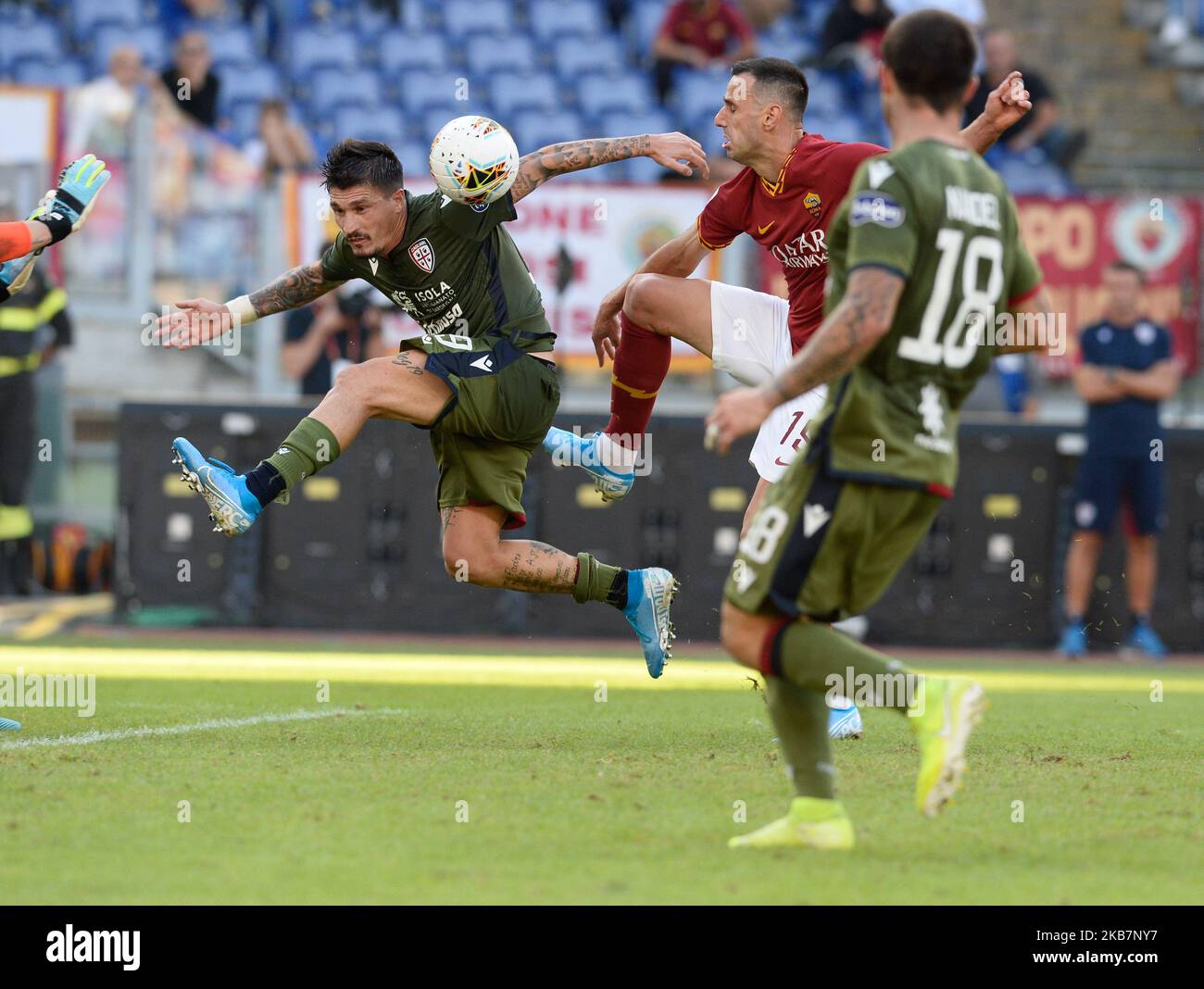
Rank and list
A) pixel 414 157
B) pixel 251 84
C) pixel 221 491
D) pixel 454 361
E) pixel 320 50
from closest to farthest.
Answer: pixel 221 491, pixel 454 361, pixel 414 157, pixel 251 84, pixel 320 50

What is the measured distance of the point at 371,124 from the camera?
18.2 m

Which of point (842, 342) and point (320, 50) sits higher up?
point (320, 50)

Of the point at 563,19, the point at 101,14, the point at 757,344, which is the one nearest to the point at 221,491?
the point at 757,344

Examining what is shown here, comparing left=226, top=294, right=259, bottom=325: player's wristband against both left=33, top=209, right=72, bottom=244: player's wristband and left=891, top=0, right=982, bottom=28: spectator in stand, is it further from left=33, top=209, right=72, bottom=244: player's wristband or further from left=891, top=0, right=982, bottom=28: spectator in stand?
left=891, top=0, right=982, bottom=28: spectator in stand

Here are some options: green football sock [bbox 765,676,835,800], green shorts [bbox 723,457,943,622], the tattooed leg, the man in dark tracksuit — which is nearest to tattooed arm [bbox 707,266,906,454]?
green shorts [bbox 723,457,943,622]

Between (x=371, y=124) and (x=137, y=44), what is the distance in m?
2.63

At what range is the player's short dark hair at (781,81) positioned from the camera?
7.62 meters

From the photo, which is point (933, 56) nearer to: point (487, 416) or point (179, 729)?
point (487, 416)

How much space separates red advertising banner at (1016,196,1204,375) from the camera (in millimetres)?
16359

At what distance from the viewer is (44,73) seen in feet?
60.5

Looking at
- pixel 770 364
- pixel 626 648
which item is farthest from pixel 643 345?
pixel 626 648

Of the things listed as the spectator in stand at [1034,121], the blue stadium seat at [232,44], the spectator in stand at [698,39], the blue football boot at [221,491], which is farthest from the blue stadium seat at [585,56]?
the blue football boot at [221,491]

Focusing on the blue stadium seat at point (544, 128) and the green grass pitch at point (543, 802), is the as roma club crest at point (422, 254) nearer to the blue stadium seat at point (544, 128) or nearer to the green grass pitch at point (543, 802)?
the green grass pitch at point (543, 802)

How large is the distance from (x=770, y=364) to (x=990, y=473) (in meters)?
6.55
